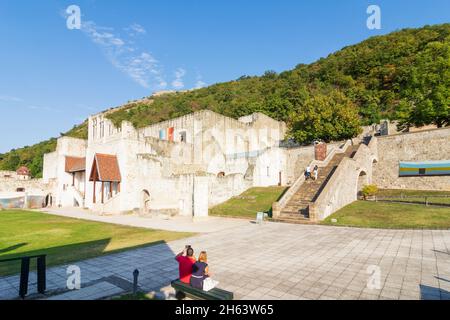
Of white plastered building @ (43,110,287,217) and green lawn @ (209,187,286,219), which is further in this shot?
white plastered building @ (43,110,287,217)

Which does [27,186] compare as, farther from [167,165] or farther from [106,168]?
[167,165]

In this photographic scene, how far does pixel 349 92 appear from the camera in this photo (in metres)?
55.6

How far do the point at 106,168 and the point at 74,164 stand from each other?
→ 17.9 metres

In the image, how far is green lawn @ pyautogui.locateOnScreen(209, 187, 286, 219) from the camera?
23000 millimetres

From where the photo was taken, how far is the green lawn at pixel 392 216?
15021mm

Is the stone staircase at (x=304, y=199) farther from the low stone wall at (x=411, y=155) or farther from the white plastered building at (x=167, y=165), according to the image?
the low stone wall at (x=411, y=155)

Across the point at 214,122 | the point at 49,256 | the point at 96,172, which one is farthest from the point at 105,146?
the point at 49,256

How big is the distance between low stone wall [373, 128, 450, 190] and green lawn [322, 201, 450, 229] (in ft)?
29.1

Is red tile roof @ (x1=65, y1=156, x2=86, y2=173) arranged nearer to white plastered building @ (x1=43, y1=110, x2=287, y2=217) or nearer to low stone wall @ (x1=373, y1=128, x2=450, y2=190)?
white plastered building @ (x1=43, y1=110, x2=287, y2=217)

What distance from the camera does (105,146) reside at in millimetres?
30031

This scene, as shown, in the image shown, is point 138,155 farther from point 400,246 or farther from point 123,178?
point 400,246

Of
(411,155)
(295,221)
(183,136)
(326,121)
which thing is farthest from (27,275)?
(326,121)

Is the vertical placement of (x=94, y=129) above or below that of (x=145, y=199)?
above

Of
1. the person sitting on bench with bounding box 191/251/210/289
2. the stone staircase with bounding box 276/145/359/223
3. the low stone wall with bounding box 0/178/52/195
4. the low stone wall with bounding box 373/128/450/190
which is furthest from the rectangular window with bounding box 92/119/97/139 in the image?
the low stone wall with bounding box 373/128/450/190
